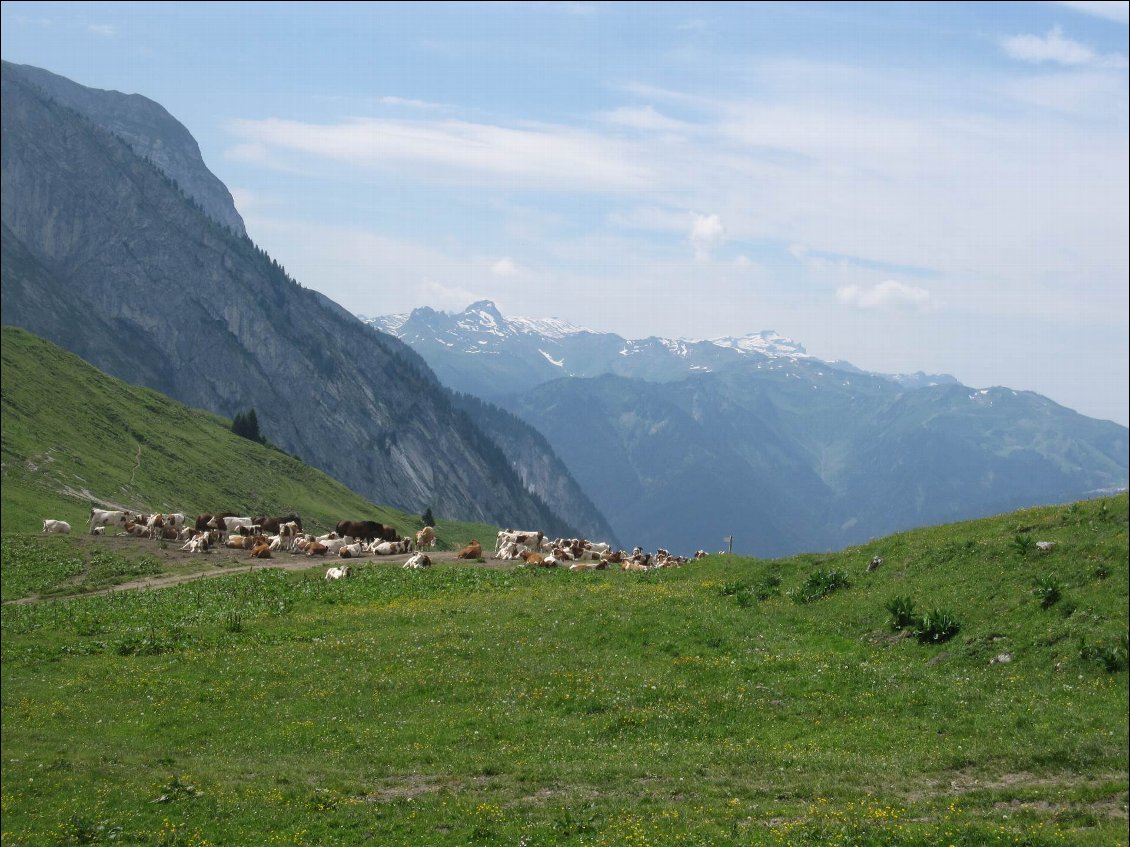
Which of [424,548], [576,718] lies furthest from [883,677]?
[424,548]

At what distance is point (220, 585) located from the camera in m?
45.6

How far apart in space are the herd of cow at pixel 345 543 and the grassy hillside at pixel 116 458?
10.5 m

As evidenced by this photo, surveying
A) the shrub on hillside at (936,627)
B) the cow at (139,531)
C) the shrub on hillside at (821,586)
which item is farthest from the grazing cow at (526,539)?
the shrub on hillside at (936,627)

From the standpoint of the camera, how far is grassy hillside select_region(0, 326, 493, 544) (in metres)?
86.4

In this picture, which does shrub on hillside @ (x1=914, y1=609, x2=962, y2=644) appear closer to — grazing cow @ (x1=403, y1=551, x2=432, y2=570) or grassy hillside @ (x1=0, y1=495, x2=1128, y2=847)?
grassy hillside @ (x1=0, y1=495, x2=1128, y2=847)

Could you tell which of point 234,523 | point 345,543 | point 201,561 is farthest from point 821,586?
point 234,523

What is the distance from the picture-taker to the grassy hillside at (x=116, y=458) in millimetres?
86375

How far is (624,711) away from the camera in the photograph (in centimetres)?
2611

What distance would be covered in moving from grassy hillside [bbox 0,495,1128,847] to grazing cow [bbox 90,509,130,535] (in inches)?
1035

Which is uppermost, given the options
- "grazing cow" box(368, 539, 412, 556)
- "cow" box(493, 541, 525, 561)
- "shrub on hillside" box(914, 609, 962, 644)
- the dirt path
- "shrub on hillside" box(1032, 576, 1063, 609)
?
"shrub on hillside" box(1032, 576, 1063, 609)

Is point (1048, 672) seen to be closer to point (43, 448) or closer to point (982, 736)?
point (982, 736)

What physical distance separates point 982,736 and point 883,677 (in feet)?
13.5

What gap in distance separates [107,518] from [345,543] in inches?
752

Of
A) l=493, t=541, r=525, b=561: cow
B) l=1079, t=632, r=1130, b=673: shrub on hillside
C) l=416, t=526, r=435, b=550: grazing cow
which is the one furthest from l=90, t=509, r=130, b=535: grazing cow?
l=1079, t=632, r=1130, b=673: shrub on hillside
